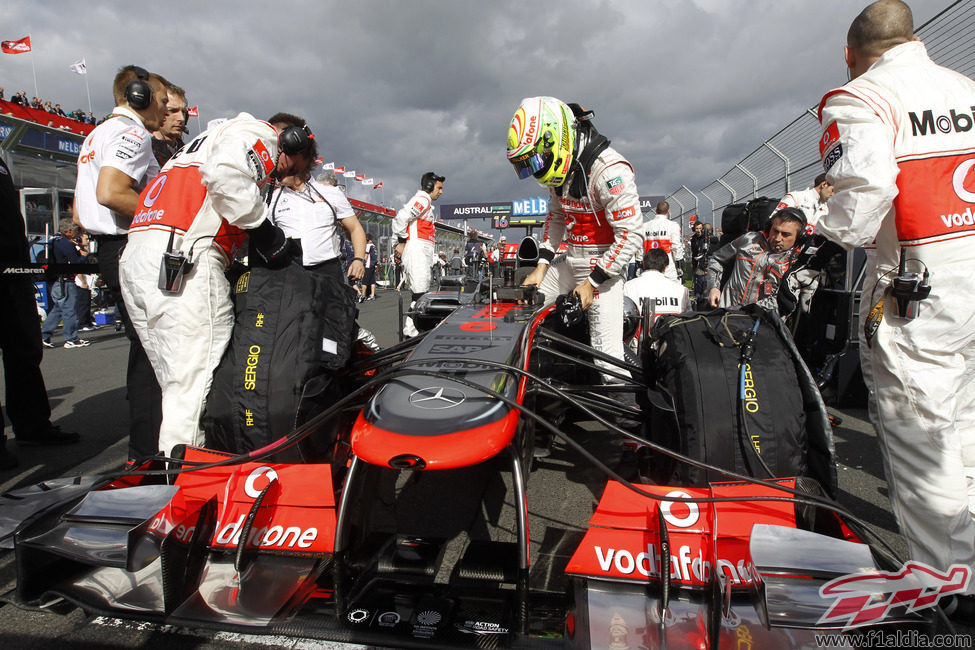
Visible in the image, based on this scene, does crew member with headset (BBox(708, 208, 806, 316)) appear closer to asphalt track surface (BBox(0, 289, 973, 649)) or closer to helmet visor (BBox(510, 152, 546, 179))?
asphalt track surface (BBox(0, 289, 973, 649))

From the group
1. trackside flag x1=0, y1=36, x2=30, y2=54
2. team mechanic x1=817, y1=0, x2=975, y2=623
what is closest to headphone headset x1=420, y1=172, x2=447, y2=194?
team mechanic x1=817, y1=0, x2=975, y2=623

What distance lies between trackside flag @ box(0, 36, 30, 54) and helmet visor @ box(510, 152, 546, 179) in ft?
66.2

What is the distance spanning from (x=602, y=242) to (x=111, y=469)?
10.4 ft

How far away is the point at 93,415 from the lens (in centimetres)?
424

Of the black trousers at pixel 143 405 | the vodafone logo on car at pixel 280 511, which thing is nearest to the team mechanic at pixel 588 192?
the vodafone logo on car at pixel 280 511

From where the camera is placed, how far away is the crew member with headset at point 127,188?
244 centimetres

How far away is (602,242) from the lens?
11.1 feet

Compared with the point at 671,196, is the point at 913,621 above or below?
below

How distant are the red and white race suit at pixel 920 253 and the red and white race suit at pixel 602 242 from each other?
1285 mm

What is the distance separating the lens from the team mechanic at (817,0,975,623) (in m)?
1.69

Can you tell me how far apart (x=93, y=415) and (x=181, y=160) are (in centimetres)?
307

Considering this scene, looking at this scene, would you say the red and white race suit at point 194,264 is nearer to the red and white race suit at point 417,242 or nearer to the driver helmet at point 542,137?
the driver helmet at point 542,137

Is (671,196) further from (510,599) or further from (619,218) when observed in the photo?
(510,599)

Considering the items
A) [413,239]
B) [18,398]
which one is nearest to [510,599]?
[18,398]
